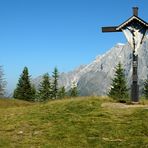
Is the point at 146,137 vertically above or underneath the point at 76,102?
underneath

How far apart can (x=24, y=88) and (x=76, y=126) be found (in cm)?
8792

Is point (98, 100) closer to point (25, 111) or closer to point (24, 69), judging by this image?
point (25, 111)

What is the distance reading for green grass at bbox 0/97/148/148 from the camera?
14758 mm

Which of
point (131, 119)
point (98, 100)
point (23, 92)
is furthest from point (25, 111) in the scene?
point (23, 92)

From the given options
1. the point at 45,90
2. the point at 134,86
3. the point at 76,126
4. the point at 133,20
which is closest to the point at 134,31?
the point at 133,20

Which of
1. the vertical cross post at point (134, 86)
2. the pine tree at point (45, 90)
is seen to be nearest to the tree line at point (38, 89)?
the pine tree at point (45, 90)

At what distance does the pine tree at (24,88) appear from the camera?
10331cm

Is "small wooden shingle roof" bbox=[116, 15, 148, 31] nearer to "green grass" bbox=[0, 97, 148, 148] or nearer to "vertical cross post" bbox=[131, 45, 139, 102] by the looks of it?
"vertical cross post" bbox=[131, 45, 139, 102]

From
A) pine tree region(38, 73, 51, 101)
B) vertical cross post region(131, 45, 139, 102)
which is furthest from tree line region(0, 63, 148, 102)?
vertical cross post region(131, 45, 139, 102)

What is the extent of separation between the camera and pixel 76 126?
17109mm

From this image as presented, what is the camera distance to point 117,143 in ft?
47.5

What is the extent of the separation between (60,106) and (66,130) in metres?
5.36

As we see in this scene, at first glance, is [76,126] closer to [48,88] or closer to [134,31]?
[134,31]

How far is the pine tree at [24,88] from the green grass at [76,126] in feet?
268
